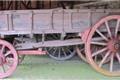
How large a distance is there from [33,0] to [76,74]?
7.29 m

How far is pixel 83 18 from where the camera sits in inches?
207

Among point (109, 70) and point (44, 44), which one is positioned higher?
point (44, 44)

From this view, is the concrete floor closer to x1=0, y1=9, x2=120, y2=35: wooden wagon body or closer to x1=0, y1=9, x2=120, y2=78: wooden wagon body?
x1=0, y1=9, x2=120, y2=78: wooden wagon body

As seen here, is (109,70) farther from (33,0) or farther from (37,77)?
(33,0)

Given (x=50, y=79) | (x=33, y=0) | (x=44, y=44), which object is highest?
(x=33, y=0)

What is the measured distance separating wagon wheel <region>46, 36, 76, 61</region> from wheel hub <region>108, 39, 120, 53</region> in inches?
55.3

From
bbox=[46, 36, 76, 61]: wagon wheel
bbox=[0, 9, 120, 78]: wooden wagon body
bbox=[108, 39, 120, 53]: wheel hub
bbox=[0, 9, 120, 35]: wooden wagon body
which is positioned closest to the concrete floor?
bbox=[46, 36, 76, 61]: wagon wheel

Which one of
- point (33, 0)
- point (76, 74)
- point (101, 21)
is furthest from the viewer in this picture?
point (33, 0)

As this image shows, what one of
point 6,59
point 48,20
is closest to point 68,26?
point 48,20

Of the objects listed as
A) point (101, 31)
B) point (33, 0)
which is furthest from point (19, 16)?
point (33, 0)

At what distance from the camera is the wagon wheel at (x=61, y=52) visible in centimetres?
650

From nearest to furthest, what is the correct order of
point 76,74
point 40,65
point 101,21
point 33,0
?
1. point 101,21
2. point 76,74
3. point 40,65
4. point 33,0

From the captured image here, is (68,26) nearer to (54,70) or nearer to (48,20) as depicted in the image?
(48,20)

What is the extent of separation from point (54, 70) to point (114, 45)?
130cm
